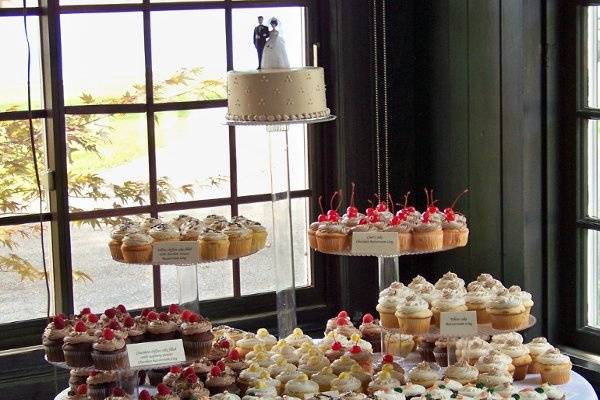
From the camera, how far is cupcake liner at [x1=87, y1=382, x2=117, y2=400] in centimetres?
380

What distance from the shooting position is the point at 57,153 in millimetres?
4566

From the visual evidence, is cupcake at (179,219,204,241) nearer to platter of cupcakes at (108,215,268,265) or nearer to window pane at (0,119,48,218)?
platter of cupcakes at (108,215,268,265)

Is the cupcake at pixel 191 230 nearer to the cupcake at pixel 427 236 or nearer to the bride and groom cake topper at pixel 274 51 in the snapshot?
the bride and groom cake topper at pixel 274 51

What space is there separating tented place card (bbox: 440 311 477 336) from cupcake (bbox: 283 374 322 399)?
431mm

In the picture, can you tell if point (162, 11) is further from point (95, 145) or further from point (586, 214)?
point (586, 214)

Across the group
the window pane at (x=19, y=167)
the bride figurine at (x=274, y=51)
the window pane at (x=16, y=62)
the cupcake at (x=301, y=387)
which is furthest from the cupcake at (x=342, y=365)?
the window pane at (x=16, y=62)

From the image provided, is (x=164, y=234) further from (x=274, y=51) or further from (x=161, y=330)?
(x=274, y=51)

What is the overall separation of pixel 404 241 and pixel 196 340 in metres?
0.85

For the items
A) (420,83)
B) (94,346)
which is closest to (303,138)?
(420,83)

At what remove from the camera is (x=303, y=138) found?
513 cm

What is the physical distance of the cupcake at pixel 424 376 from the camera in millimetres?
3902

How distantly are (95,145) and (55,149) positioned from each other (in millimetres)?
181

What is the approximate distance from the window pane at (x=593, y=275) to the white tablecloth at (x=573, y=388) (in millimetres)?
592

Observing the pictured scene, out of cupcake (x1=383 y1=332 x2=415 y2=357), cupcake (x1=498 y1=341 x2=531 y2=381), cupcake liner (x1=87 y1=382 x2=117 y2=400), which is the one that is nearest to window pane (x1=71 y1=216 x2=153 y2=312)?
cupcake liner (x1=87 y1=382 x2=117 y2=400)
